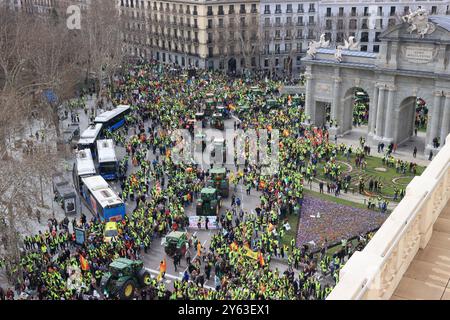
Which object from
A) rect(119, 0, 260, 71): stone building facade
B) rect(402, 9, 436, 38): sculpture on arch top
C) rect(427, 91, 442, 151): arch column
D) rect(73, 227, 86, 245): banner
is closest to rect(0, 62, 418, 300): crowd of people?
rect(73, 227, 86, 245): banner

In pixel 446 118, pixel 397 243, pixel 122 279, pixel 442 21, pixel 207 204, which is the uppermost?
pixel 442 21

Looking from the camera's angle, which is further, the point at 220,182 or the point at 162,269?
the point at 220,182

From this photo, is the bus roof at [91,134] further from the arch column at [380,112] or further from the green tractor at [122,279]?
the arch column at [380,112]

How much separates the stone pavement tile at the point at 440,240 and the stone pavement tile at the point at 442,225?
12cm

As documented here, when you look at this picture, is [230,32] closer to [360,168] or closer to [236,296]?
[360,168]

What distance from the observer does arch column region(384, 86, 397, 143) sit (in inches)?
1868

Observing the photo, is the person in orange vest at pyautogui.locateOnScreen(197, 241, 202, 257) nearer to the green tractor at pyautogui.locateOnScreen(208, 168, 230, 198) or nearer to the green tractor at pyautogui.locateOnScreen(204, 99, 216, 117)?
the green tractor at pyautogui.locateOnScreen(208, 168, 230, 198)

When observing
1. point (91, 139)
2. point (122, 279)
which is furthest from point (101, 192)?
point (91, 139)

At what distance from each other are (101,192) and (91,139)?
13.4m

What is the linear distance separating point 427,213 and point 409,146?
4357 centimetres

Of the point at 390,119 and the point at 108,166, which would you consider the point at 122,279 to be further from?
the point at 390,119

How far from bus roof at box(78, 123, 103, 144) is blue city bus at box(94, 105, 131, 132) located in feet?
4.22

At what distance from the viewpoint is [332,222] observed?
3316cm

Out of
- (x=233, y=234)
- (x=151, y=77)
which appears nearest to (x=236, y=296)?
(x=233, y=234)
